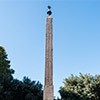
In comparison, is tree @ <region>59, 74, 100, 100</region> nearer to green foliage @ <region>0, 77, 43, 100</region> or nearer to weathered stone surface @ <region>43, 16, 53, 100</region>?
green foliage @ <region>0, 77, 43, 100</region>

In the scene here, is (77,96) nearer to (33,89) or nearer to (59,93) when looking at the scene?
(59,93)

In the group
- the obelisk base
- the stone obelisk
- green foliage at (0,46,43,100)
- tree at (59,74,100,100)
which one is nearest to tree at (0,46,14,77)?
green foliage at (0,46,43,100)

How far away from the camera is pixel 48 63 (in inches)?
547

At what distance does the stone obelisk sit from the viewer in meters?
13.5

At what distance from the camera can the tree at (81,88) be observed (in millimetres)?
23641

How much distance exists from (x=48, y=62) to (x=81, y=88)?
11666 mm

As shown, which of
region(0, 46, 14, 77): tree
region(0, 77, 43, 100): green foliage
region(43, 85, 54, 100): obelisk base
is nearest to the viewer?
region(43, 85, 54, 100): obelisk base

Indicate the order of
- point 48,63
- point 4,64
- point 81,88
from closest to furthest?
point 48,63 < point 81,88 < point 4,64

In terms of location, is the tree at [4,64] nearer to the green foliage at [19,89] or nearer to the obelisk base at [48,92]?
the green foliage at [19,89]

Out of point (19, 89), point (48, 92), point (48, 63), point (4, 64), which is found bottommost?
point (48, 92)

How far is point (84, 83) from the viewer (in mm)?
25141

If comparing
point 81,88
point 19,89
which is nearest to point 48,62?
point 19,89

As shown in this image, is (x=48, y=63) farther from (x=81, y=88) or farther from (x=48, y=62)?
(x=81, y=88)

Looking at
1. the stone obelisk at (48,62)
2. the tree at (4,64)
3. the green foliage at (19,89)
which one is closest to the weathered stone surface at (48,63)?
the stone obelisk at (48,62)
